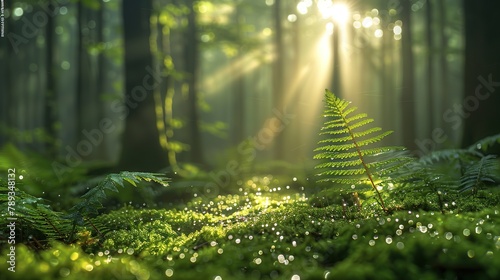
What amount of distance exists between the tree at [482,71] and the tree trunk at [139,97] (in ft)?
18.2

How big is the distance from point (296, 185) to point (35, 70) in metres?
34.8

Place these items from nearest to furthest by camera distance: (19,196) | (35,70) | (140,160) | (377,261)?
(377,261)
(19,196)
(140,160)
(35,70)

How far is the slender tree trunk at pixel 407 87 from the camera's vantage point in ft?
54.2

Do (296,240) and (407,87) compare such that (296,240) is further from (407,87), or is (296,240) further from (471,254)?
(407,87)

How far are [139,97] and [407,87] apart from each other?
1162cm

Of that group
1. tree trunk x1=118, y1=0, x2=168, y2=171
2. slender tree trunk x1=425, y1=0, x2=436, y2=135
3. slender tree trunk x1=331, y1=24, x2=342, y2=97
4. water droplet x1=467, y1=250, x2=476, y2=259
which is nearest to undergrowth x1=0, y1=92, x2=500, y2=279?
water droplet x1=467, y1=250, x2=476, y2=259

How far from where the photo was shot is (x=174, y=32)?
19.5 metres

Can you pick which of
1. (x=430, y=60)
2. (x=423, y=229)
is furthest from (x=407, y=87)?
(x=423, y=229)

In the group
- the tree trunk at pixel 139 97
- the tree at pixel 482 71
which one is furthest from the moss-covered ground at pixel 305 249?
the tree trunk at pixel 139 97

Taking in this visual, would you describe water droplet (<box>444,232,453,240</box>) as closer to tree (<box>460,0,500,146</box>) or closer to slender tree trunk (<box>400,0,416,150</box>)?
tree (<box>460,0,500,146</box>)

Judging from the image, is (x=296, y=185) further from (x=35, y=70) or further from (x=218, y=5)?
(x=35, y=70)

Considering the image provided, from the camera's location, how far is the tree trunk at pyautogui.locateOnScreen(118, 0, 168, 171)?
831 centimetres

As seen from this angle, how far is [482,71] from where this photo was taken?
6789mm

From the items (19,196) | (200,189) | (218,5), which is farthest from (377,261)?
(218,5)
